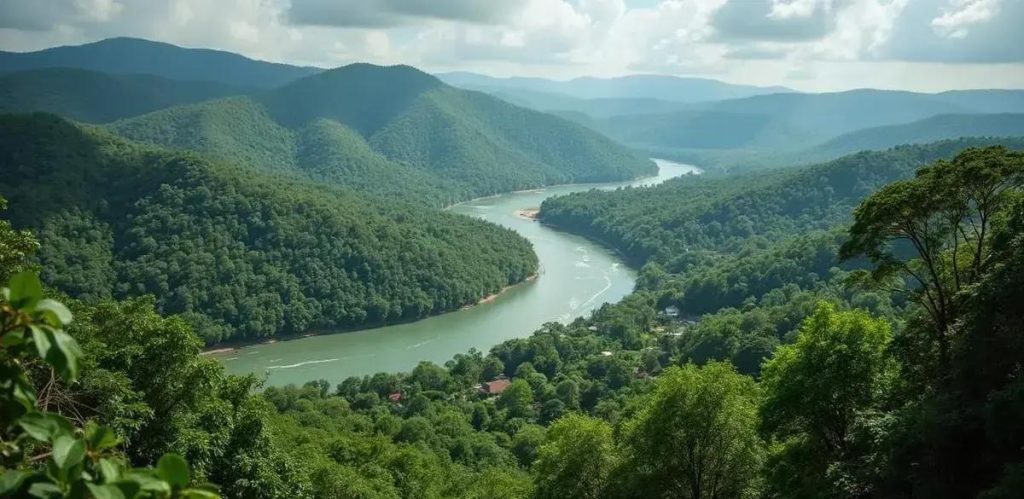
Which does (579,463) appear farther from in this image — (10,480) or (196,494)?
(10,480)

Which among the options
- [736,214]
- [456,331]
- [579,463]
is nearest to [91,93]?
[456,331]

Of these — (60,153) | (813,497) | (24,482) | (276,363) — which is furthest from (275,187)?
(24,482)

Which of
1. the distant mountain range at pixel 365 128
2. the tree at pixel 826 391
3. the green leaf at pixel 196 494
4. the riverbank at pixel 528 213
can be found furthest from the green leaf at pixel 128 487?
the distant mountain range at pixel 365 128

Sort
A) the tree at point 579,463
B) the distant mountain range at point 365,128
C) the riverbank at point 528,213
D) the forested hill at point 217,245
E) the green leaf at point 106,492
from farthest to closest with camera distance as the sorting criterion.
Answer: the distant mountain range at point 365,128, the riverbank at point 528,213, the forested hill at point 217,245, the tree at point 579,463, the green leaf at point 106,492

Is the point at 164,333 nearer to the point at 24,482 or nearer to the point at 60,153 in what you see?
the point at 24,482

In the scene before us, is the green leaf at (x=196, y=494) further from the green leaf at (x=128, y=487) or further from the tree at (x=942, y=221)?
the tree at (x=942, y=221)
